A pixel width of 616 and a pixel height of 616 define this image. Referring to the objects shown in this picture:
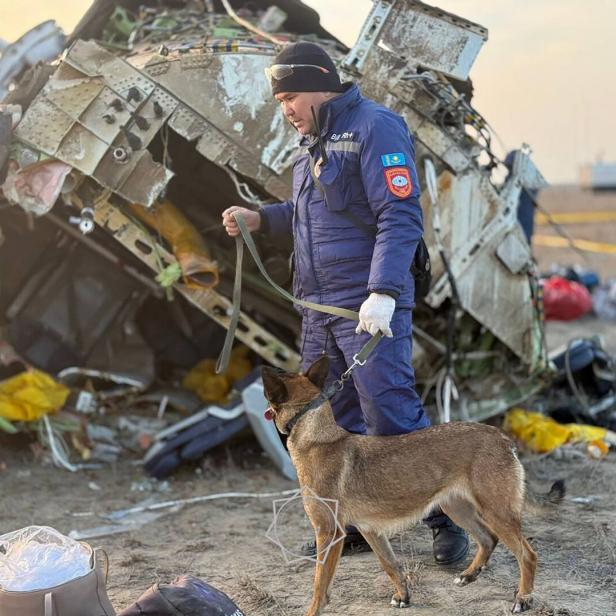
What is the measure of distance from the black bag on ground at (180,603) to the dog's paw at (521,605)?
3.85 ft

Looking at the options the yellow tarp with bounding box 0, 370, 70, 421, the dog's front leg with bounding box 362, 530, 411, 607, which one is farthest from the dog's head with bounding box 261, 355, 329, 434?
the yellow tarp with bounding box 0, 370, 70, 421

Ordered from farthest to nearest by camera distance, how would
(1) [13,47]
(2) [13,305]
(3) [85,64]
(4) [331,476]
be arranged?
(2) [13,305] < (1) [13,47] < (3) [85,64] < (4) [331,476]

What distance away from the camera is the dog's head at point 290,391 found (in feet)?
11.4

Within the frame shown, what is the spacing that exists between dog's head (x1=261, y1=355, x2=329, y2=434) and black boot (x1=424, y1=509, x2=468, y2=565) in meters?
1.05

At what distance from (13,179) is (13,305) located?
1874 millimetres

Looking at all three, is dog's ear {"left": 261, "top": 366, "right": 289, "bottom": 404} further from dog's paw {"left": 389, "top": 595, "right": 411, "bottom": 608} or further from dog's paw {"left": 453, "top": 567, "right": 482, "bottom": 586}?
dog's paw {"left": 453, "top": 567, "right": 482, "bottom": 586}

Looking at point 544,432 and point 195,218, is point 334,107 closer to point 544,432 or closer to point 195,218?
point 195,218

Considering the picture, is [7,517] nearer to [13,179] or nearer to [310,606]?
[13,179]

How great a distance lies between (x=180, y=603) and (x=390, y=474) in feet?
3.34

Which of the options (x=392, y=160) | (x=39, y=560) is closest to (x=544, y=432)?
(x=392, y=160)

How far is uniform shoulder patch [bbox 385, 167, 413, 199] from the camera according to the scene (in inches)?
147

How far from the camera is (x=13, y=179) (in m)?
5.32

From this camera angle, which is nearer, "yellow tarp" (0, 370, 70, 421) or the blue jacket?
the blue jacket

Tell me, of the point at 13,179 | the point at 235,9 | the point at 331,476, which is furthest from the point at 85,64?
the point at 331,476
